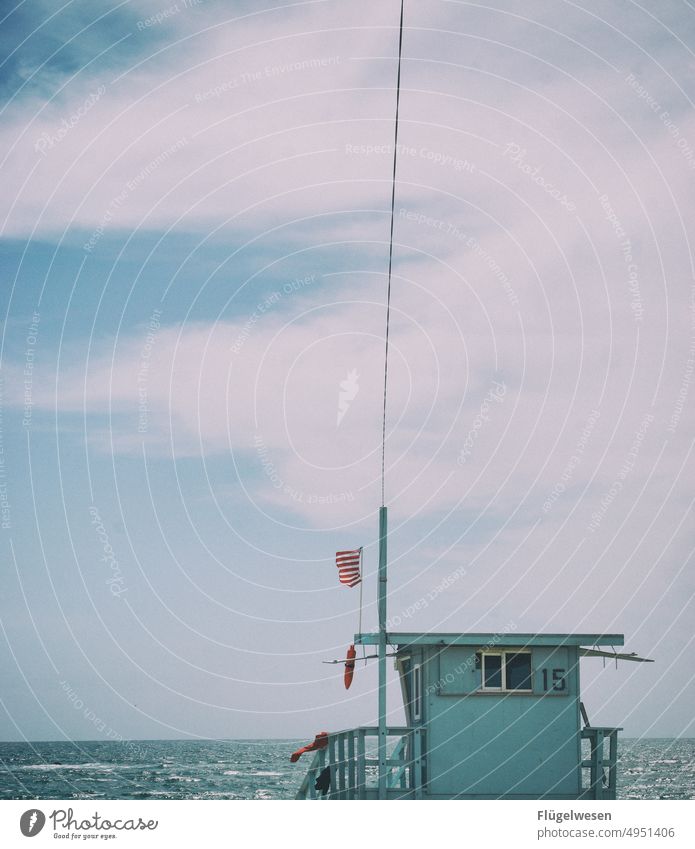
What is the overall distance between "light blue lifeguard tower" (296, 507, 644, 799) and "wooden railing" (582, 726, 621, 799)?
23 millimetres

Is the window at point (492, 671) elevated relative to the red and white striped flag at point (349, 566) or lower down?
lower down

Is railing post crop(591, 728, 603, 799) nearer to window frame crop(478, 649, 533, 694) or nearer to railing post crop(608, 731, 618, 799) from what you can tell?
railing post crop(608, 731, 618, 799)

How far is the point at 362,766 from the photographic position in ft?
77.5

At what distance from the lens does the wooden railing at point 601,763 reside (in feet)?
79.2

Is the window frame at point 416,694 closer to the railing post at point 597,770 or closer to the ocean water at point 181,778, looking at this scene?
the railing post at point 597,770

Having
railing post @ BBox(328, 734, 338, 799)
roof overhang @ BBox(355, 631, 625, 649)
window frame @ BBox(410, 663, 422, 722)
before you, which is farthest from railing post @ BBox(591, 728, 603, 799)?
railing post @ BBox(328, 734, 338, 799)

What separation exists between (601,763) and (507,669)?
2695mm

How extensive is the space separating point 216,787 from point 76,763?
135 feet

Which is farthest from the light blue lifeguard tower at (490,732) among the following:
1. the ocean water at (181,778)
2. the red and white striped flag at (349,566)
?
the ocean water at (181,778)

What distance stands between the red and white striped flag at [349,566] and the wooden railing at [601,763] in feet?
19.1
